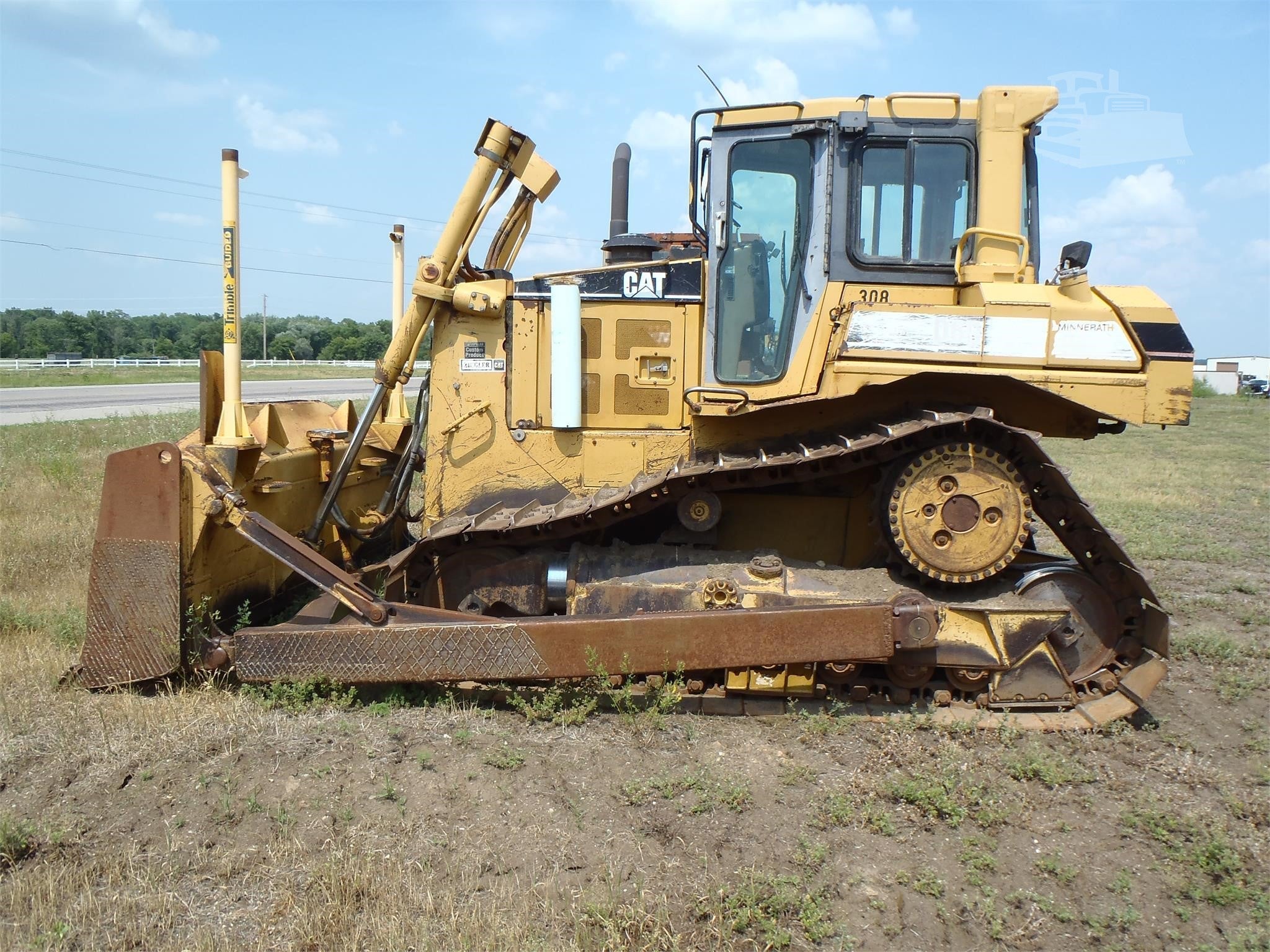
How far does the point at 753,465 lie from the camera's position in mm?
4828

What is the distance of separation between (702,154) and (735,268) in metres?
0.75

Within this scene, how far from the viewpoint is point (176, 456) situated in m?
4.82

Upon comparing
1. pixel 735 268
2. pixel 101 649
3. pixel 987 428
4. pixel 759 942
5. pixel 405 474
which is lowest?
pixel 759 942

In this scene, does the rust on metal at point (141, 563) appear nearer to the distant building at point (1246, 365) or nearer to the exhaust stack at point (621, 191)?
the exhaust stack at point (621, 191)

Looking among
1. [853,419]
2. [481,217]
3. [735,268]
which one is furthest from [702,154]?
[853,419]

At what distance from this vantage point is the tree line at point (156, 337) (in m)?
67.2

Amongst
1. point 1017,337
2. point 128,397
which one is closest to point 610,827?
point 1017,337

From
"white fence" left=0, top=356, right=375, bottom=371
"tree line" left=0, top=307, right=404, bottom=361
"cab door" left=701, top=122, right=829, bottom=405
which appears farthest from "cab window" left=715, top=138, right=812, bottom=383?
"tree line" left=0, top=307, right=404, bottom=361

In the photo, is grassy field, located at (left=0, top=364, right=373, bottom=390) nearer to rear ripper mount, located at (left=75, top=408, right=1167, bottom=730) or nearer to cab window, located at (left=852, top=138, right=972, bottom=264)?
rear ripper mount, located at (left=75, top=408, right=1167, bottom=730)

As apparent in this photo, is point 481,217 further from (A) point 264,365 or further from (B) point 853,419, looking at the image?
(A) point 264,365

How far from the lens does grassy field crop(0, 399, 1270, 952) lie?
10.4ft

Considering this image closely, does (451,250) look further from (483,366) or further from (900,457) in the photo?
(900,457)

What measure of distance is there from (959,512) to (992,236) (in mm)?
1554

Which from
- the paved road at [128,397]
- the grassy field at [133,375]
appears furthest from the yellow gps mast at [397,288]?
the grassy field at [133,375]
